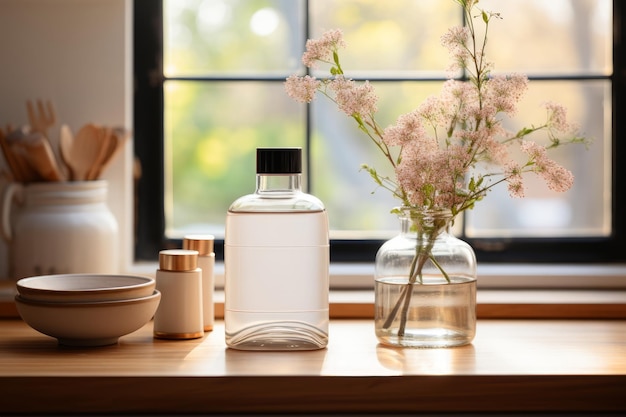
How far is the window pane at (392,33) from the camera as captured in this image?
190 centimetres

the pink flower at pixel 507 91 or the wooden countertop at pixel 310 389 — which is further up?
the pink flower at pixel 507 91

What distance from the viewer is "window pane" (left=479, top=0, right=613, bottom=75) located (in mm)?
1906

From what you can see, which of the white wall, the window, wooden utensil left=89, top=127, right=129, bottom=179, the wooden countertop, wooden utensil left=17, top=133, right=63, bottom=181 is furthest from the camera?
the window

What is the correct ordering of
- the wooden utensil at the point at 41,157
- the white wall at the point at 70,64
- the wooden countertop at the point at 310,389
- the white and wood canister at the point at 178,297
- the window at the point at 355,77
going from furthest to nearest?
1. the window at the point at 355,77
2. the white wall at the point at 70,64
3. the wooden utensil at the point at 41,157
4. the white and wood canister at the point at 178,297
5. the wooden countertop at the point at 310,389


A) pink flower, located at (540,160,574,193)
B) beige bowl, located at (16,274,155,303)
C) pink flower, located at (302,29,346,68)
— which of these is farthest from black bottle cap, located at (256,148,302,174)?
pink flower, located at (540,160,574,193)

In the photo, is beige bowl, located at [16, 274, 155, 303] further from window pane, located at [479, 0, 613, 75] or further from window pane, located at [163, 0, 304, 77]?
window pane, located at [479, 0, 613, 75]

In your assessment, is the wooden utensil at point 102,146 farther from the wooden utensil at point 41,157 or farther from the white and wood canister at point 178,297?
the white and wood canister at point 178,297

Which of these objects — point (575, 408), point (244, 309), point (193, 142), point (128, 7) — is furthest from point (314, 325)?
point (128, 7)

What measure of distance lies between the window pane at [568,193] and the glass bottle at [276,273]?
64 cm

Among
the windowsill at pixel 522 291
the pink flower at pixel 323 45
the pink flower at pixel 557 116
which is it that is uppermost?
the pink flower at pixel 323 45

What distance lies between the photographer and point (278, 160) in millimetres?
1336

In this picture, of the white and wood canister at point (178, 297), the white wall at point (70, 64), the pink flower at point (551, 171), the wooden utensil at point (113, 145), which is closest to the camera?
the pink flower at point (551, 171)

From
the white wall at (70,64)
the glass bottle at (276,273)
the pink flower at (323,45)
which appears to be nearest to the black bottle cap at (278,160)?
the glass bottle at (276,273)

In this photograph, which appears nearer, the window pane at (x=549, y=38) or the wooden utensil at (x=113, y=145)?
the wooden utensil at (x=113, y=145)
